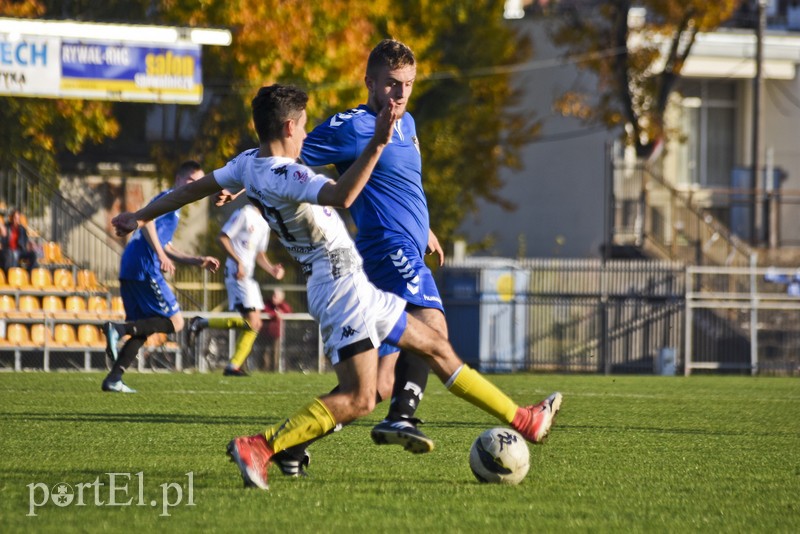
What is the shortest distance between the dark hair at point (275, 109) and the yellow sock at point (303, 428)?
1.24m

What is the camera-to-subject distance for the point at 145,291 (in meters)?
13.3

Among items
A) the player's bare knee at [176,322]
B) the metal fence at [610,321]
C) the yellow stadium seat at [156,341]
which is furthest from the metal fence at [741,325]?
the player's bare knee at [176,322]

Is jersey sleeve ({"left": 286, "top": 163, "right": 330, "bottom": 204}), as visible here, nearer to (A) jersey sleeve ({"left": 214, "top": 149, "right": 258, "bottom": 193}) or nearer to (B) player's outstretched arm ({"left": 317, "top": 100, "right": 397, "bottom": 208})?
(B) player's outstretched arm ({"left": 317, "top": 100, "right": 397, "bottom": 208})

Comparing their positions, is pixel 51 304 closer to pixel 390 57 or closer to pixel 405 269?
pixel 405 269

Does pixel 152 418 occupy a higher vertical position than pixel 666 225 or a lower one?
lower

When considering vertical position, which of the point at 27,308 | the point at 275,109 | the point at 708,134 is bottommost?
the point at 27,308

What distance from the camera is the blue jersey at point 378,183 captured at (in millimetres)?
7008

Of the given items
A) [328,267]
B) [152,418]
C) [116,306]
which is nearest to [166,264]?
[152,418]

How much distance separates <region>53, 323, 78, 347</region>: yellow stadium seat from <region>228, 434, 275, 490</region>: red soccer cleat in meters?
13.5

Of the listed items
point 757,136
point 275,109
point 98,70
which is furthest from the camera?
point 757,136

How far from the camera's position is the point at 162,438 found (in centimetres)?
823

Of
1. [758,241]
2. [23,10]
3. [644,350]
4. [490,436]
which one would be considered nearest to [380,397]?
[490,436]

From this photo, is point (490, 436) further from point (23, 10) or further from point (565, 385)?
point (23, 10)

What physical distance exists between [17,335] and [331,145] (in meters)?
12.8
